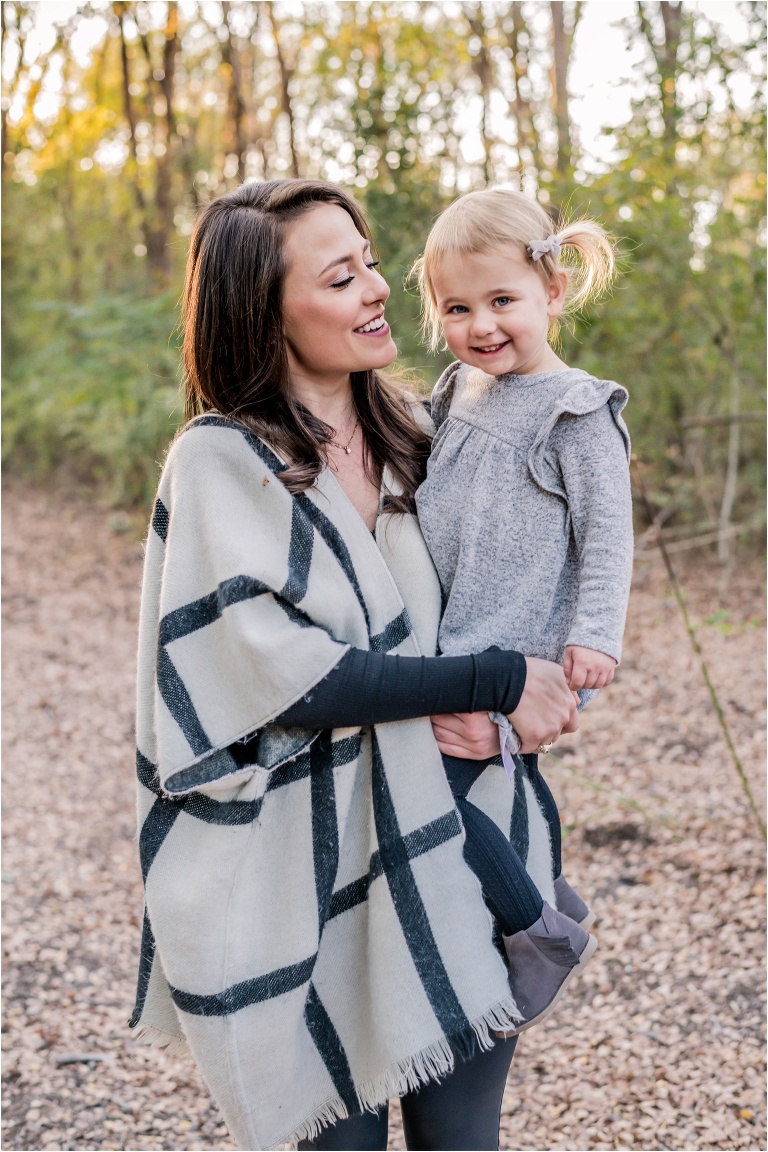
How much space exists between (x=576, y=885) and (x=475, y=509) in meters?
2.20

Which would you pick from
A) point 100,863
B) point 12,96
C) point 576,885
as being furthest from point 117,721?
point 12,96

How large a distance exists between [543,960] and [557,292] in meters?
1.00

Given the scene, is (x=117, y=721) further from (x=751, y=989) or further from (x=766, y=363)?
(x=766, y=363)

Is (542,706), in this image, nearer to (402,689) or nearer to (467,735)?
(467,735)

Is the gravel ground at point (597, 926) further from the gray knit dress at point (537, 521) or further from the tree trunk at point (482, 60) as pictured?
the tree trunk at point (482, 60)

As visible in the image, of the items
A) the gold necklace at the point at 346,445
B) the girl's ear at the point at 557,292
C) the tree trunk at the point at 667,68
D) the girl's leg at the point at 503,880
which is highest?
the tree trunk at the point at 667,68

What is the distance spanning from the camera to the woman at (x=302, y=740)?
4.38 ft

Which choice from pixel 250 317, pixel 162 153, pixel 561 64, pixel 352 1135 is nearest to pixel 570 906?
pixel 352 1135

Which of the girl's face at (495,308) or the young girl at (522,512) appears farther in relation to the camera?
the girl's face at (495,308)

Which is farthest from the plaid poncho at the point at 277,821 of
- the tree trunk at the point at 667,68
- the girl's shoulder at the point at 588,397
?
the tree trunk at the point at 667,68

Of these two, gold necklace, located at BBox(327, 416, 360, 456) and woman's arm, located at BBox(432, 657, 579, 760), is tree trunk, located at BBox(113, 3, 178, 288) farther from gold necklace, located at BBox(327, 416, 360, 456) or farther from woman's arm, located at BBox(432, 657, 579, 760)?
woman's arm, located at BBox(432, 657, 579, 760)

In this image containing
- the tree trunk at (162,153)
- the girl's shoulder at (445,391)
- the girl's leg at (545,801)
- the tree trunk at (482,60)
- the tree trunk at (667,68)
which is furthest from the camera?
the tree trunk at (162,153)

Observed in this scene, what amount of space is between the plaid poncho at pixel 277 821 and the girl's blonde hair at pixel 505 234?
16.2 inches

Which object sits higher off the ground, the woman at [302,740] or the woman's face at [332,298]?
the woman's face at [332,298]
